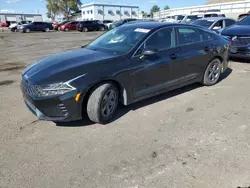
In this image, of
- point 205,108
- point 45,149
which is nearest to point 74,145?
point 45,149

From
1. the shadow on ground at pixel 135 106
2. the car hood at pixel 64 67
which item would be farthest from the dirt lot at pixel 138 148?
the car hood at pixel 64 67

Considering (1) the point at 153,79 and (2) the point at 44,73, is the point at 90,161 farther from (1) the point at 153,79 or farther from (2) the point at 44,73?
(1) the point at 153,79

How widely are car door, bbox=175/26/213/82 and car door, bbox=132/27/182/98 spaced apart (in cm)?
17

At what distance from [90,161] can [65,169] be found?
0.31 meters

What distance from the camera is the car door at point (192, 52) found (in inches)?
174

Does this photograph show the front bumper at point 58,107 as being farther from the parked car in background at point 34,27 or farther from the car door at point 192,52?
the parked car in background at point 34,27

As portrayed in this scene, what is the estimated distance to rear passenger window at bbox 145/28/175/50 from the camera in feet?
13.0

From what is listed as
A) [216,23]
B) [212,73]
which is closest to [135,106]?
[212,73]

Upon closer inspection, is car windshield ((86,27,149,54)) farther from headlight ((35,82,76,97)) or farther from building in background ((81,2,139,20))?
building in background ((81,2,139,20))

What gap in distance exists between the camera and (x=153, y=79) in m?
3.99

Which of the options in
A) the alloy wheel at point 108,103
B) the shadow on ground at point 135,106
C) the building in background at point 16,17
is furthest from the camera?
the building in background at point 16,17

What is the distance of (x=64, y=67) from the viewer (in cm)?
333

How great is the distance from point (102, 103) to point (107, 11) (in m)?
68.1

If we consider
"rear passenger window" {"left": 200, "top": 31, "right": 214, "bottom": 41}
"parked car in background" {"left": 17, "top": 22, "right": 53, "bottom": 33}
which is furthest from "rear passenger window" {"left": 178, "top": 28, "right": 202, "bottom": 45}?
"parked car in background" {"left": 17, "top": 22, "right": 53, "bottom": 33}
